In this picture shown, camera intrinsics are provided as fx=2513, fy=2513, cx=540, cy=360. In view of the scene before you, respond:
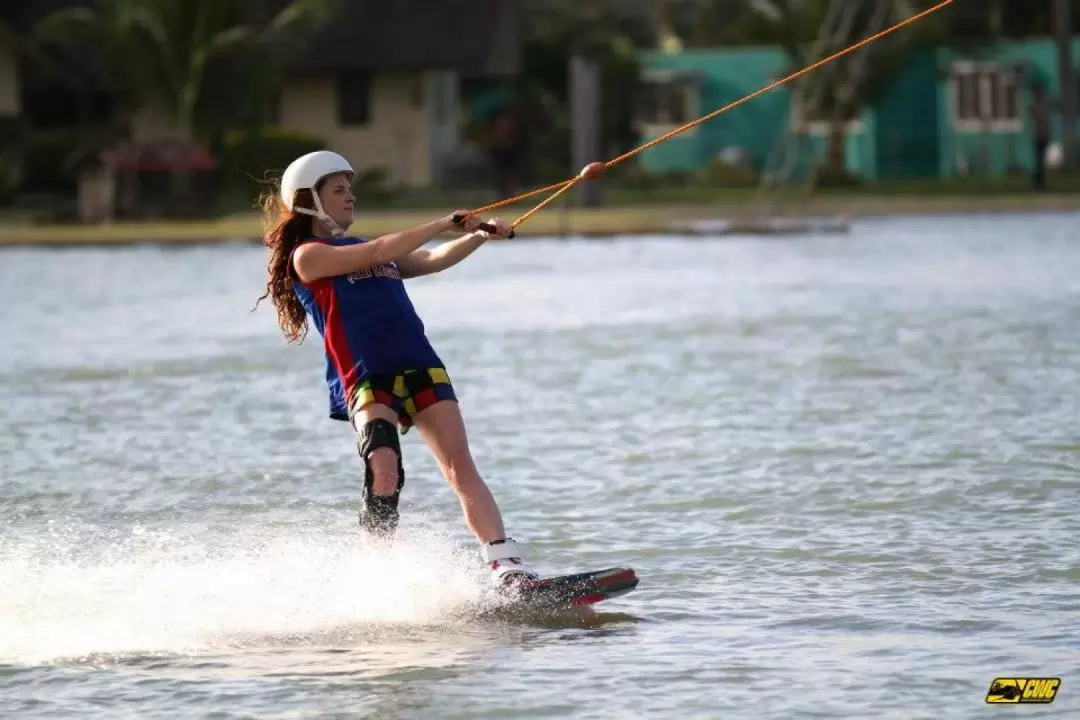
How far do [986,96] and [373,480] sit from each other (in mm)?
50305

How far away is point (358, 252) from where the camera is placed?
331 inches

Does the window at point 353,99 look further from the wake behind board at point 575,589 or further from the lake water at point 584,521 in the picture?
the wake behind board at point 575,589

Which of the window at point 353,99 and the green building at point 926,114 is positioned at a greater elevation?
the window at point 353,99

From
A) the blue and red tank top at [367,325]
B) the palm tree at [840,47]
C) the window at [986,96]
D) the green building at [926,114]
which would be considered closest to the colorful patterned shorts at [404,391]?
the blue and red tank top at [367,325]

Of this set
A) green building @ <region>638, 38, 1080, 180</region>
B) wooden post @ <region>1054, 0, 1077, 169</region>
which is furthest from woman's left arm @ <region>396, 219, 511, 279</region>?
green building @ <region>638, 38, 1080, 180</region>

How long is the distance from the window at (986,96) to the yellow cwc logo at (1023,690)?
50.6 meters

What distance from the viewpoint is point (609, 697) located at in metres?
7.60

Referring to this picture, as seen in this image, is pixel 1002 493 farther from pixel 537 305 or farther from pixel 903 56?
pixel 903 56

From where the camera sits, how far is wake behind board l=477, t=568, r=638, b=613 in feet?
28.3

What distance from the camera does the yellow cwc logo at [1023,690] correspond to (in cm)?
741

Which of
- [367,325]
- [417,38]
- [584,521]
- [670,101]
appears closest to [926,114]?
[670,101]

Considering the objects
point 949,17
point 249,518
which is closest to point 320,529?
point 249,518

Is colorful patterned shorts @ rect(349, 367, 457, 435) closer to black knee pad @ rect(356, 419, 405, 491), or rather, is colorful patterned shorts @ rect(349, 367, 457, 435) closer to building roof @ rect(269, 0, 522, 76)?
black knee pad @ rect(356, 419, 405, 491)

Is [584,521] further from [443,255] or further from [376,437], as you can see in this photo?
[376,437]
